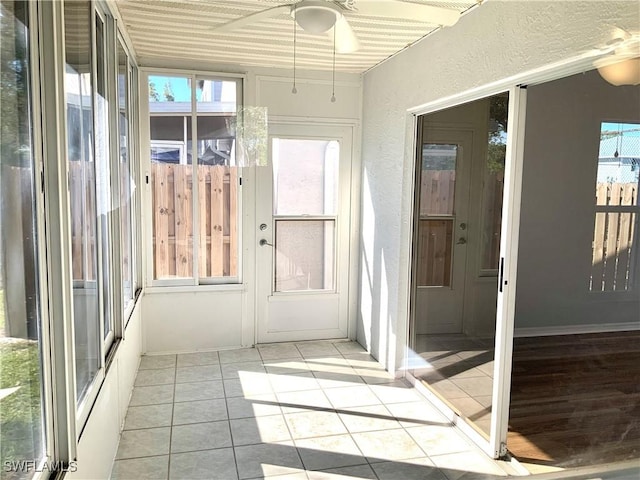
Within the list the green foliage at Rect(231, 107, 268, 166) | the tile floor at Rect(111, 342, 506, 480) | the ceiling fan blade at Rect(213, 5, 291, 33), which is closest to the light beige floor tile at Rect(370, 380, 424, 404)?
the tile floor at Rect(111, 342, 506, 480)

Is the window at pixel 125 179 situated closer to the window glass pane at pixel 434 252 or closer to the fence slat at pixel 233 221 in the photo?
the fence slat at pixel 233 221

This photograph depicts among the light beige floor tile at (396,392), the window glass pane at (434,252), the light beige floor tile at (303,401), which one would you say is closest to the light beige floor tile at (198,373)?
the light beige floor tile at (303,401)

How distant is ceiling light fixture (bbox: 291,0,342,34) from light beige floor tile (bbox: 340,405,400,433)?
2249 millimetres

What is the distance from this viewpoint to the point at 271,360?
3980mm

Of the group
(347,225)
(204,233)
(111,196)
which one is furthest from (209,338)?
(111,196)

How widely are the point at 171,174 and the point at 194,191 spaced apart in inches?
9.3

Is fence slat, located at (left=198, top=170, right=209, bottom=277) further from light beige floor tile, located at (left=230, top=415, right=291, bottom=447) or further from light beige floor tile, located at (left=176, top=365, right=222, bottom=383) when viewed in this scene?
light beige floor tile, located at (left=230, top=415, right=291, bottom=447)

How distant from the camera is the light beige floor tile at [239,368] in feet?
12.1

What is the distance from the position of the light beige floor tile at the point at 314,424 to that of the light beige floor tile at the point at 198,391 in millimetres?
617

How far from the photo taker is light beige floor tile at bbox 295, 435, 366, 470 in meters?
2.51

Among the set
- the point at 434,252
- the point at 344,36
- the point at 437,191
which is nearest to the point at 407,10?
the point at 344,36

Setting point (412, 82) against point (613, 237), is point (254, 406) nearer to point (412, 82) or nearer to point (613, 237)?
point (412, 82)

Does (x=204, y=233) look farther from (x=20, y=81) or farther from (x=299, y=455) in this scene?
(x=20, y=81)

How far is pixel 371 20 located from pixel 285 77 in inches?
56.2
